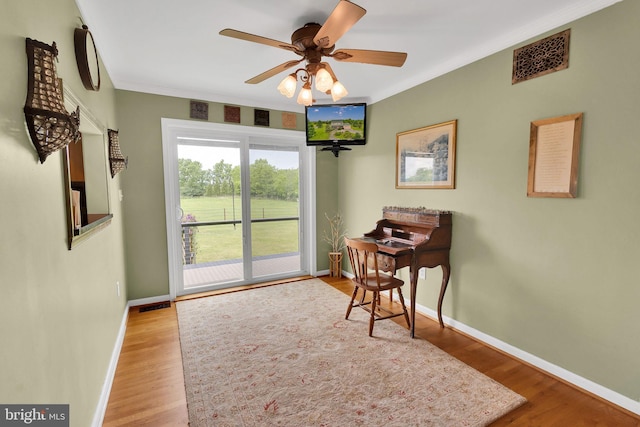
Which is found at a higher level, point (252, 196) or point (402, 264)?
point (252, 196)

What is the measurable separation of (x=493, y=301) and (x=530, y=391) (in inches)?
27.4

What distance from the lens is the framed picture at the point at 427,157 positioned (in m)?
2.79

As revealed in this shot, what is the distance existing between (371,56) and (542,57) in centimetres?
126

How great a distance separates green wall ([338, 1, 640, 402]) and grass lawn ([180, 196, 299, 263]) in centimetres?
203

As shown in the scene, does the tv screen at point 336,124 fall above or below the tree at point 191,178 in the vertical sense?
above

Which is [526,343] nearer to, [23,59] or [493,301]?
[493,301]

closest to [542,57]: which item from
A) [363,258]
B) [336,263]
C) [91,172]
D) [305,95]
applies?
[305,95]

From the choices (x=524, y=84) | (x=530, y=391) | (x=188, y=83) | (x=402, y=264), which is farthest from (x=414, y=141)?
(x=188, y=83)

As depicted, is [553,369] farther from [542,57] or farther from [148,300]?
[148,300]

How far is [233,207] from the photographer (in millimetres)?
3924

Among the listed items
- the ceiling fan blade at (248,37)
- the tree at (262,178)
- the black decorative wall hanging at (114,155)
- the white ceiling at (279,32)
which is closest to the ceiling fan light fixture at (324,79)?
the ceiling fan blade at (248,37)

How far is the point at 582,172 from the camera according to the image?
1928mm

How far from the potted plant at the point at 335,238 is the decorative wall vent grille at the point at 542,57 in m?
2.78

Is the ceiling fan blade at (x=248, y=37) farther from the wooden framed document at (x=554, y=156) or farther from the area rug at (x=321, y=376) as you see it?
the area rug at (x=321, y=376)
